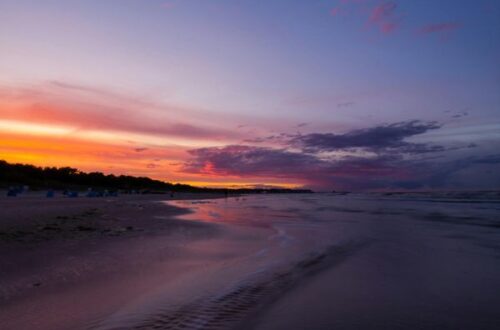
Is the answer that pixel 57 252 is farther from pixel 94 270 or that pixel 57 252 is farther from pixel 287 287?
pixel 287 287

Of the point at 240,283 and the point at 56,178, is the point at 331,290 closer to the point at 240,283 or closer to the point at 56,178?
the point at 240,283

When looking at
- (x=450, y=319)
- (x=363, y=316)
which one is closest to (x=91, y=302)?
(x=363, y=316)

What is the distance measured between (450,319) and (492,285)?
7.97 feet

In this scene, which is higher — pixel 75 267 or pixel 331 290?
pixel 75 267

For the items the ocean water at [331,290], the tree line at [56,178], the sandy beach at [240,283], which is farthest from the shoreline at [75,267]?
the tree line at [56,178]

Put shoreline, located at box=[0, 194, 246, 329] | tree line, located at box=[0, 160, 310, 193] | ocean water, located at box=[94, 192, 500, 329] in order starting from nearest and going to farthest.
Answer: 1. ocean water, located at box=[94, 192, 500, 329]
2. shoreline, located at box=[0, 194, 246, 329]
3. tree line, located at box=[0, 160, 310, 193]

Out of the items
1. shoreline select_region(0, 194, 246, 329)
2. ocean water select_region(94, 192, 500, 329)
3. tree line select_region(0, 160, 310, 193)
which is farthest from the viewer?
tree line select_region(0, 160, 310, 193)

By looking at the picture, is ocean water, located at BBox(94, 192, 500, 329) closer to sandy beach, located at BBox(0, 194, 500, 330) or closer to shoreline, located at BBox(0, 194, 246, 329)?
sandy beach, located at BBox(0, 194, 500, 330)

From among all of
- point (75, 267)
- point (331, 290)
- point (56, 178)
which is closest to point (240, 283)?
point (331, 290)

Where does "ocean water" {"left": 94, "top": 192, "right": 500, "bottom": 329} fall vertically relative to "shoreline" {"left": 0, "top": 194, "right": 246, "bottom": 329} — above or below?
below

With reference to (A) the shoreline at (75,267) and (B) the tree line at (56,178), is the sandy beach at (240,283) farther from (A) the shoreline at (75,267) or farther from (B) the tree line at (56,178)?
(B) the tree line at (56,178)

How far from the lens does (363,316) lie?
516cm

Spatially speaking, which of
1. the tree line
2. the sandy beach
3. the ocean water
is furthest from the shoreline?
the tree line

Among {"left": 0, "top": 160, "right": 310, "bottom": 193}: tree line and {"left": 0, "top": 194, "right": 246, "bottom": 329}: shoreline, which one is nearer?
{"left": 0, "top": 194, "right": 246, "bottom": 329}: shoreline
